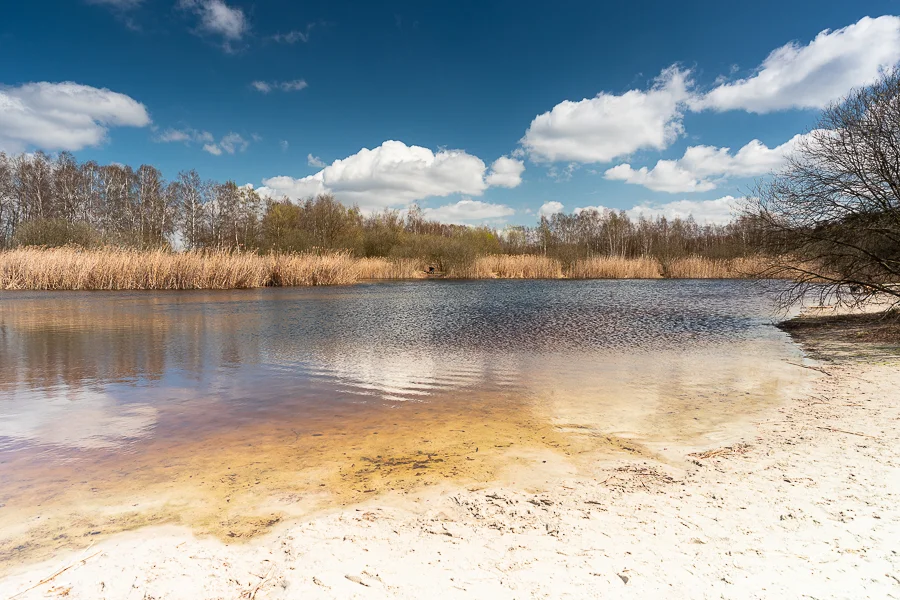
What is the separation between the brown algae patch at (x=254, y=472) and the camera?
266 cm

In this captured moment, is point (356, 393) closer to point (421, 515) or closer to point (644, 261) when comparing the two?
point (421, 515)

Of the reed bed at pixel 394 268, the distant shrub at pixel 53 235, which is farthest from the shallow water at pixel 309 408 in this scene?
the reed bed at pixel 394 268

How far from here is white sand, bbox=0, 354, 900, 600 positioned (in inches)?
77.9

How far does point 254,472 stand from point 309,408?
5.24 feet

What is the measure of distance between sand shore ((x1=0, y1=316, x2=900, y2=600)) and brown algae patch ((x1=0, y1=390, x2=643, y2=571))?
197 mm

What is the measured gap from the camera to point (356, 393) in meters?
5.54

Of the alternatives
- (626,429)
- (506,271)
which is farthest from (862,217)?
(506,271)

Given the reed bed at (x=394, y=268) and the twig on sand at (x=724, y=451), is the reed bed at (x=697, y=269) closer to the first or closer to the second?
the reed bed at (x=394, y=268)

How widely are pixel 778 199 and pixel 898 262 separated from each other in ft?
6.82

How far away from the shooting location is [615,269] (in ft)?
130

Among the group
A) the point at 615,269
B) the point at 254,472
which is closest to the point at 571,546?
the point at 254,472

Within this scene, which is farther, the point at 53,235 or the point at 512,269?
the point at 512,269

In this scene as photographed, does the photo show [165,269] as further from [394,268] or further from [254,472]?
[254,472]

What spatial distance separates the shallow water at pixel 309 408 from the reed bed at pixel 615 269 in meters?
29.3
